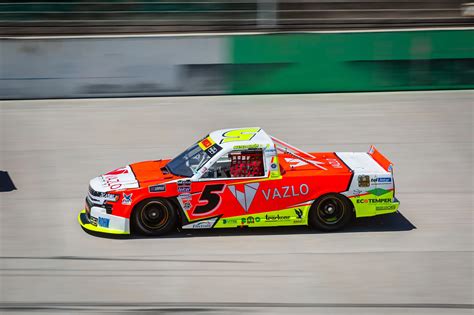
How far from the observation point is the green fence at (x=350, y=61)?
60.5ft

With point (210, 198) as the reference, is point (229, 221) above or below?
below

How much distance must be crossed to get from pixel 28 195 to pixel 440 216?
692 cm

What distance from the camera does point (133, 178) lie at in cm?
1045

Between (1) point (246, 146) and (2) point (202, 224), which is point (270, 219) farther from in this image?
(1) point (246, 146)

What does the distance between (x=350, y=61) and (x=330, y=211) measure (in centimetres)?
881

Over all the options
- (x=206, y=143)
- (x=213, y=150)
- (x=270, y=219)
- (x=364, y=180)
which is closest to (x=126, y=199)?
(x=213, y=150)

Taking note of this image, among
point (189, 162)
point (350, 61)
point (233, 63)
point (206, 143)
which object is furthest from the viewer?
point (350, 61)

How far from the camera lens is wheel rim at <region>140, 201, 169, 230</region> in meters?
10.2

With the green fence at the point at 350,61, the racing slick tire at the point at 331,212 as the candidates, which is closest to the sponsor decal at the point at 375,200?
the racing slick tire at the point at 331,212

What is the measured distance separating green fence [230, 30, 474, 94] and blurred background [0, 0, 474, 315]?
4 centimetres

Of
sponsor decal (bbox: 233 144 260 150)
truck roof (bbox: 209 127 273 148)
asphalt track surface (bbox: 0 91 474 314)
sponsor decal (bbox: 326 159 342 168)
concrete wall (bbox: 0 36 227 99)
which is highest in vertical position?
concrete wall (bbox: 0 36 227 99)

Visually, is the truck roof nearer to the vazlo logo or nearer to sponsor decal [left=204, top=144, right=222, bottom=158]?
sponsor decal [left=204, top=144, right=222, bottom=158]

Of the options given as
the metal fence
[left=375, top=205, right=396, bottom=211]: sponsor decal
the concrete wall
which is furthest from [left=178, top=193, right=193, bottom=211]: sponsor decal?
the metal fence

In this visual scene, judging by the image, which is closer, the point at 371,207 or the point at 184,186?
the point at 184,186
